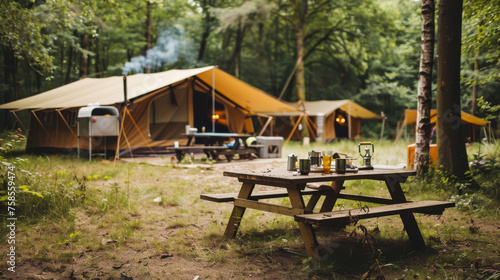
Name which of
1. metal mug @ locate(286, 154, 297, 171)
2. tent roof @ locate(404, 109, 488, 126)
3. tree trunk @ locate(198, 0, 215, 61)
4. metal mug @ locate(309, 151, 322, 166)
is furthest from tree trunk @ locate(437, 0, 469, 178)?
tree trunk @ locate(198, 0, 215, 61)

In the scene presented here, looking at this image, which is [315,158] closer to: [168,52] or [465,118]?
[465,118]

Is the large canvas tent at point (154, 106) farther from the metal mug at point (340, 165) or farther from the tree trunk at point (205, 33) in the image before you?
the tree trunk at point (205, 33)

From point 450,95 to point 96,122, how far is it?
667 cm

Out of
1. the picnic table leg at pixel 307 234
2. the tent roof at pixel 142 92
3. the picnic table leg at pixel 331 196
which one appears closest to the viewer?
the picnic table leg at pixel 307 234

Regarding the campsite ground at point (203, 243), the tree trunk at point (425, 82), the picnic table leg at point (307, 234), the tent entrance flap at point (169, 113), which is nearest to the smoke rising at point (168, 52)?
the tent entrance flap at point (169, 113)

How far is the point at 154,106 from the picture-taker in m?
11.0

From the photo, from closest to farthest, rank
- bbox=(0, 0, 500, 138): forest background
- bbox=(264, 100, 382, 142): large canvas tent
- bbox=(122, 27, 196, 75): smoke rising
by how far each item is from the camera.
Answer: bbox=(0, 0, 500, 138): forest background
bbox=(264, 100, 382, 142): large canvas tent
bbox=(122, 27, 196, 75): smoke rising

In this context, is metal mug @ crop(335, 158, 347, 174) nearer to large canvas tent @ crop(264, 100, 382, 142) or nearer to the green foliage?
the green foliage

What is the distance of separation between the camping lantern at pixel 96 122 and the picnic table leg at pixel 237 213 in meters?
5.98

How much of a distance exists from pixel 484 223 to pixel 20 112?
1154cm

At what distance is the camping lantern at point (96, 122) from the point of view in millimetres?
8414

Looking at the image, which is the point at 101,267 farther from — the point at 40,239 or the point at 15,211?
the point at 15,211

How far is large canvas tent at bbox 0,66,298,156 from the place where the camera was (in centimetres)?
979

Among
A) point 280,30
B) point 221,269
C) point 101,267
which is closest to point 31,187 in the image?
point 101,267
